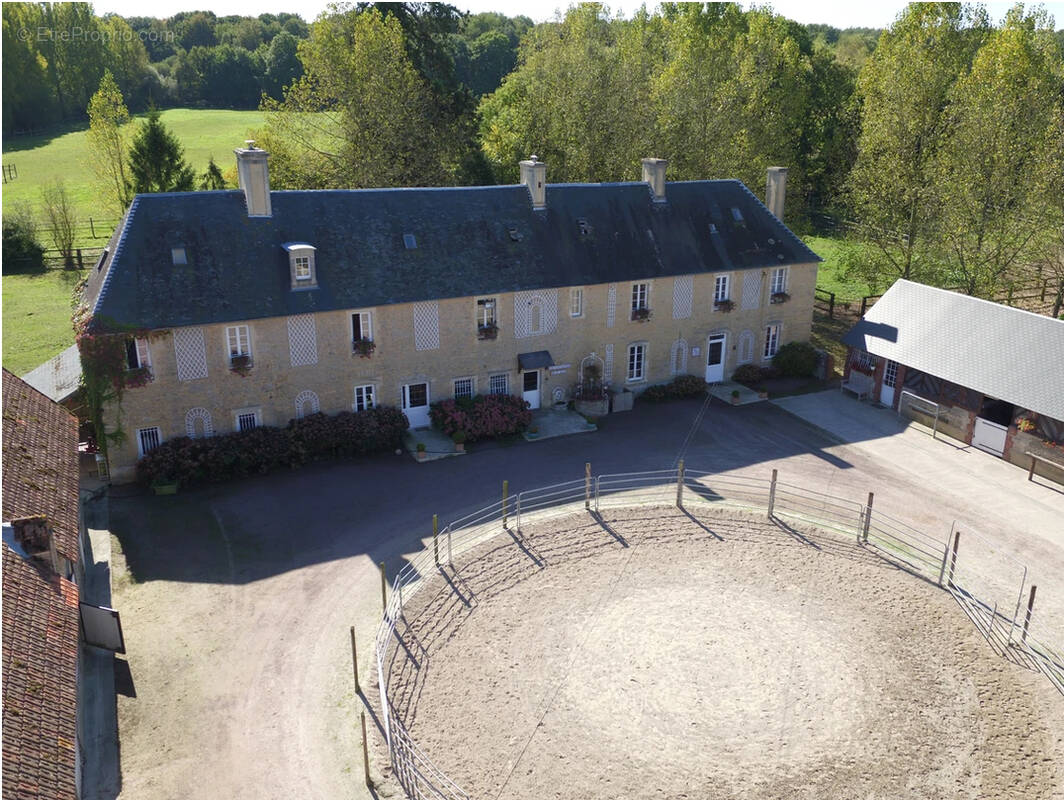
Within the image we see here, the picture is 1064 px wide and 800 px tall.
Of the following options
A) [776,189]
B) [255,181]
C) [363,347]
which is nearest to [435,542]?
[363,347]

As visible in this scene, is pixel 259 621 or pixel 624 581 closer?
pixel 259 621

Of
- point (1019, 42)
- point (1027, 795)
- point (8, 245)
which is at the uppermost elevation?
point (1019, 42)

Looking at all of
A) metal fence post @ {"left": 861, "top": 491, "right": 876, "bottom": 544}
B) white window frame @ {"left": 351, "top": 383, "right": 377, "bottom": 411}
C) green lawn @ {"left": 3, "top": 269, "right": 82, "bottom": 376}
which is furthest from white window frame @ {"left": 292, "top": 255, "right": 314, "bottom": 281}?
metal fence post @ {"left": 861, "top": 491, "right": 876, "bottom": 544}

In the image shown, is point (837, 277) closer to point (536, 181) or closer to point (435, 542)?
point (536, 181)

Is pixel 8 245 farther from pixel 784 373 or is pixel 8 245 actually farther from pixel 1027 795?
pixel 1027 795

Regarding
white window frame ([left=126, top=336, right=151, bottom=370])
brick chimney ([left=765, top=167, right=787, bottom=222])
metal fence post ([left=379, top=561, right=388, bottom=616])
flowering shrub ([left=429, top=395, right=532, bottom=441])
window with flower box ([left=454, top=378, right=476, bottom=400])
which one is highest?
brick chimney ([left=765, top=167, right=787, bottom=222])

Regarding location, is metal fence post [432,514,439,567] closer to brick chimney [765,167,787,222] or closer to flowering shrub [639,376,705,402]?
flowering shrub [639,376,705,402]

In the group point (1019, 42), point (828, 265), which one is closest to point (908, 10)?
point (1019, 42)
